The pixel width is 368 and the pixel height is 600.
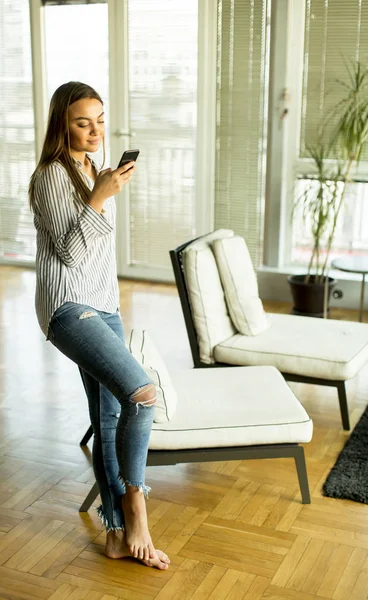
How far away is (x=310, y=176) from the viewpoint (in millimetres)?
5785

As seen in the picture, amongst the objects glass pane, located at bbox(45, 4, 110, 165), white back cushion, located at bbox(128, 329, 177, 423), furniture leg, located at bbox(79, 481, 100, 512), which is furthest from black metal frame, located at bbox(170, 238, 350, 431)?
glass pane, located at bbox(45, 4, 110, 165)

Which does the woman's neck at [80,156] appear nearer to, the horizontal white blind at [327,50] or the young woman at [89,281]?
the young woman at [89,281]

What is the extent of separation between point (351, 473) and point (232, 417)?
642 mm

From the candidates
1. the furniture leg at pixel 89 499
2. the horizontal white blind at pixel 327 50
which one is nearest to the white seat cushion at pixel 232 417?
the furniture leg at pixel 89 499

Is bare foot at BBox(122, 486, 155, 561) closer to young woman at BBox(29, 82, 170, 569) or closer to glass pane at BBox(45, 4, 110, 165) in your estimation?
young woman at BBox(29, 82, 170, 569)

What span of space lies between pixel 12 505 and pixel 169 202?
3720 mm

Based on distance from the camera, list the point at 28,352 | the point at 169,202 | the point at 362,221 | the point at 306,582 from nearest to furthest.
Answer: the point at 306,582, the point at 28,352, the point at 362,221, the point at 169,202

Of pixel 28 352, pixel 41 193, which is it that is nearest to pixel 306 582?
pixel 41 193

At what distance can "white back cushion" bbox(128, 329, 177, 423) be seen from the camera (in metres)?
2.77

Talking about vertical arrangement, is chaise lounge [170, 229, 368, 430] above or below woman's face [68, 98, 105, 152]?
below

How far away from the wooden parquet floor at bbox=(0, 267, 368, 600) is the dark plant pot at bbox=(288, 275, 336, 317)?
1.57 m

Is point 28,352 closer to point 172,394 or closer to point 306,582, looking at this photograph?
point 172,394

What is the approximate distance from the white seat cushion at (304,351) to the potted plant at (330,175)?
1.57 m

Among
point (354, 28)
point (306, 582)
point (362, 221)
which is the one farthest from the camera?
point (362, 221)
